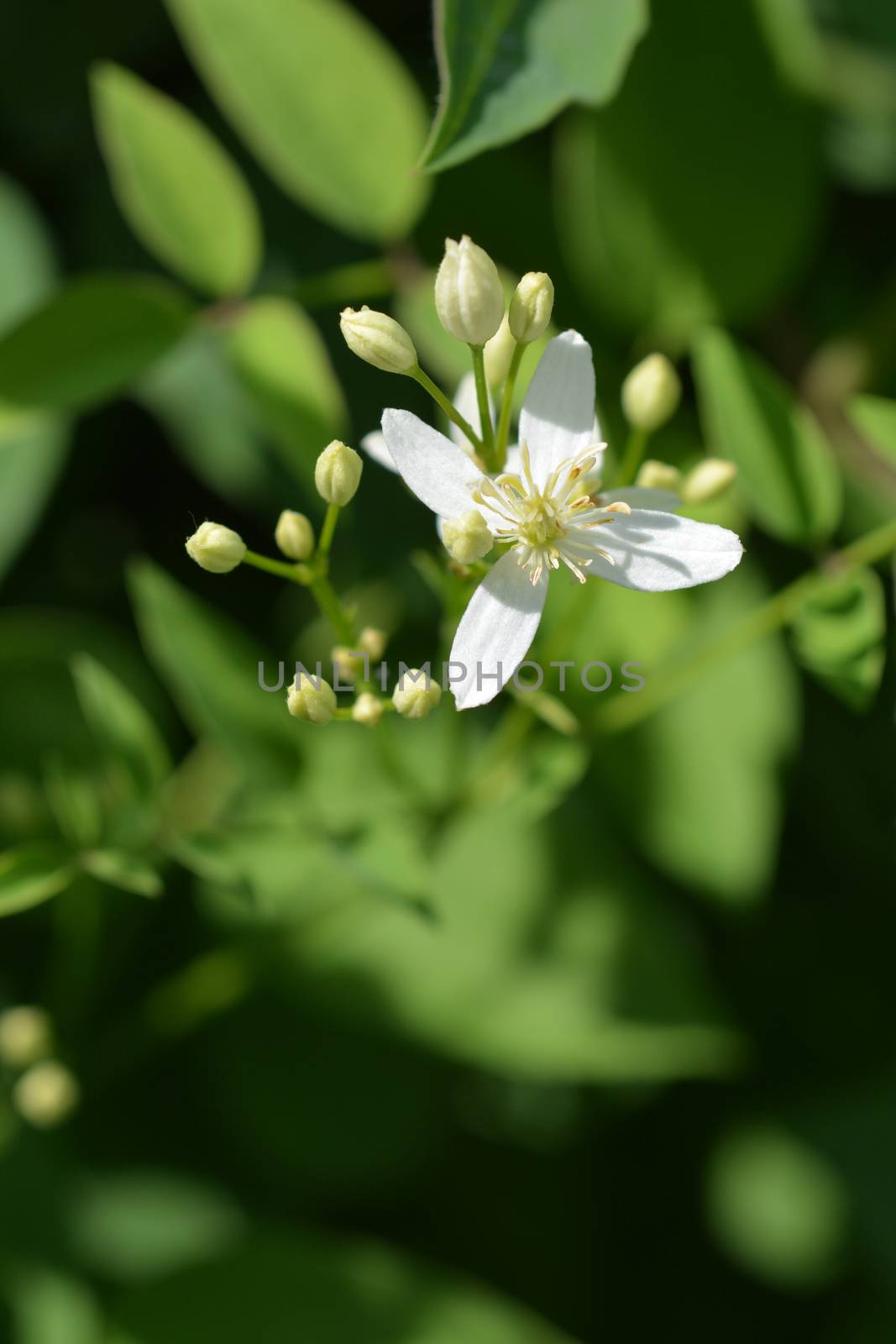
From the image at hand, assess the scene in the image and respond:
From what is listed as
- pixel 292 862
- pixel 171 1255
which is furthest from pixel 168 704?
pixel 171 1255

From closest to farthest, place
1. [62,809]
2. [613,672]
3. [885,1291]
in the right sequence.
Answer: [62,809], [613,672], [885,1291]

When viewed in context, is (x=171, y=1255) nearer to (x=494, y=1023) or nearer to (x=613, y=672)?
(x=494, y=1023)

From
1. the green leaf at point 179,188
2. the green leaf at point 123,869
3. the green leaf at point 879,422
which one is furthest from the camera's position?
the green leaf at point 179,188

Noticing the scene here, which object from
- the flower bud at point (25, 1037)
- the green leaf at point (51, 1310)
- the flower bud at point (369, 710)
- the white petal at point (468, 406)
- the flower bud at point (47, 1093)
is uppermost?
the white petal at point (468, 406)

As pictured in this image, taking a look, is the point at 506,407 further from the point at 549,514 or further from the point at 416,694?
the point at 416,694

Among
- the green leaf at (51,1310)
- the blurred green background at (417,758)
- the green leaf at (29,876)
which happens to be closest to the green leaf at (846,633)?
the blurred green background at (417,758)

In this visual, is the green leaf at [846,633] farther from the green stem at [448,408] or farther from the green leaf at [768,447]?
the green stem at [448,408]

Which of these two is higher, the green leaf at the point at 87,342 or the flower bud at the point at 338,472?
the green leaf at the point at 87,342

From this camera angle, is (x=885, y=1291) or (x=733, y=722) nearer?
(x=733, y=722)
